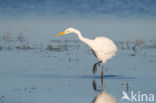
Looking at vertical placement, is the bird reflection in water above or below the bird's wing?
below

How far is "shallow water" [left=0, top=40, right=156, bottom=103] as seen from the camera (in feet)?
29.5

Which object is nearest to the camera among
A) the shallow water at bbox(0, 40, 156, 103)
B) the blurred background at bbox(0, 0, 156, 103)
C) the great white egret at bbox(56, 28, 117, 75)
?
the shallow water at bbox(0, 40, 156, 103)

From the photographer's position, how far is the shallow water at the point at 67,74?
8984 millimetres

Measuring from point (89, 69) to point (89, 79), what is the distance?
1.49m

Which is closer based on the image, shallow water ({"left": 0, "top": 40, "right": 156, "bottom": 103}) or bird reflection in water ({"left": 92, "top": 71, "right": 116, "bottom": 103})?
bird reflection in water ({"left": 92, "top": 71, "right": 116, "bottom": 103})

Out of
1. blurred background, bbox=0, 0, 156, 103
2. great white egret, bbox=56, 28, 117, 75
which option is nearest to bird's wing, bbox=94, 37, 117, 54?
great white egret, bbox=56, 28, 117, 75

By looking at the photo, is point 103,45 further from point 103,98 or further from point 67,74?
point 103,98

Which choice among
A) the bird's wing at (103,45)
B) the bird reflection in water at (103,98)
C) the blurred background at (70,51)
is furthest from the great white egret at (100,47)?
the bird reflection in water at (103,98)

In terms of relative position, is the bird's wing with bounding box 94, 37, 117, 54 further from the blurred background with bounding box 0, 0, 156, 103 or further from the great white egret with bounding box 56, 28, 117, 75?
the blurred background with bounding box 0, 0, 156, 103

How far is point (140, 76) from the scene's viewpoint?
1112 cm

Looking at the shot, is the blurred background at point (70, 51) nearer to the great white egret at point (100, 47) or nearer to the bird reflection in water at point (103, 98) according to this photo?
the bird reflection in water at point (103, 98)

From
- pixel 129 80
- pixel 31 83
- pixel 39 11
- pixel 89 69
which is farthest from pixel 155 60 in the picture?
pixel 39 11

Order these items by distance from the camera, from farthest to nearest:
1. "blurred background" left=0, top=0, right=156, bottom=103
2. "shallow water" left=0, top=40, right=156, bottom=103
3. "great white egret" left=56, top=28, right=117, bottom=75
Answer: "great white egret" left=56, top=28, right=117, bottom=75 → "blurred background" left=0, top=0, right=156, bottom=103 → "shallow water" left=0, top=40, right=156, bottom=103

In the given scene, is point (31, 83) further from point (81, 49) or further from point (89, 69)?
point (81, 49)
